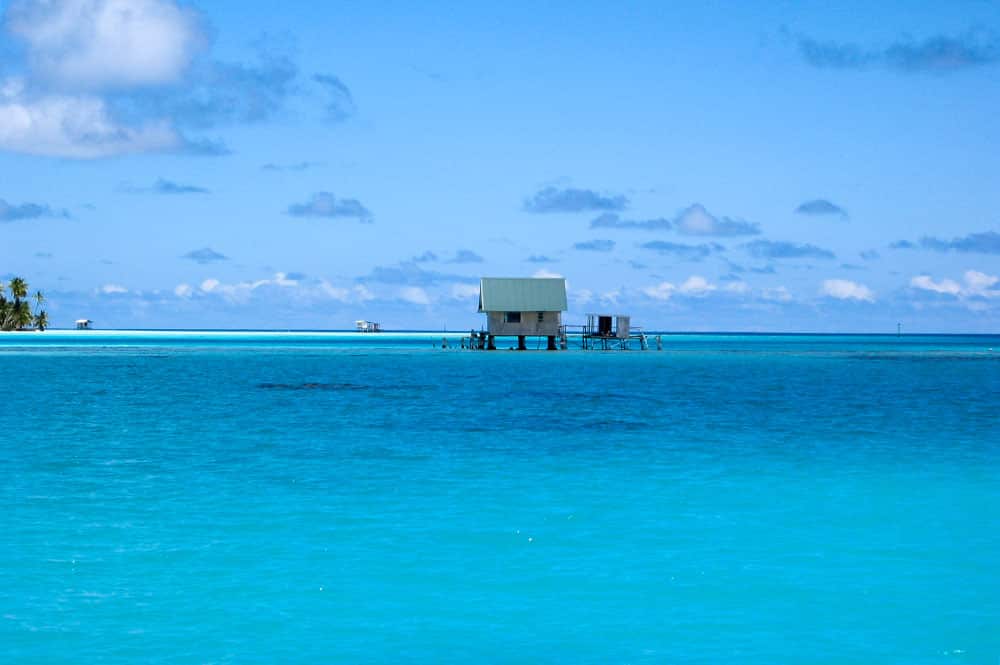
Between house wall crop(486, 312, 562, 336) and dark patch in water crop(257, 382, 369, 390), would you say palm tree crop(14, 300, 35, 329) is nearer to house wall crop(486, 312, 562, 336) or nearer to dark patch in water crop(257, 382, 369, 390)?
house wall crop(486, 312, 562, 336)

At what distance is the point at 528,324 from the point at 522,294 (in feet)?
8.63

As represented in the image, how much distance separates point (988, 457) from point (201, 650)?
69.8 ft

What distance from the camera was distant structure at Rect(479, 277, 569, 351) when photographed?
83.6m

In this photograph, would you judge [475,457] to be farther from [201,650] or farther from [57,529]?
[201,650]

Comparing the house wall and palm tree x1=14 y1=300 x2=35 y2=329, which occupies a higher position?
palm tree x1=14 y1=300 x2=35 y2=329

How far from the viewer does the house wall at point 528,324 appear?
Result: 84.6 meters

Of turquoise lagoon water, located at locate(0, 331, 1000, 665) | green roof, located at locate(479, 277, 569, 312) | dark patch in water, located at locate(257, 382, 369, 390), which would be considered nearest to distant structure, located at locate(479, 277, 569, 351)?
green roof, located at locate(479, 277, 569, 312)

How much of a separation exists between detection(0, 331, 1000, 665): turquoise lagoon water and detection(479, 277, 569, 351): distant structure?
1904 inches

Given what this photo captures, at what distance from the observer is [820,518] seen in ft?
59.2

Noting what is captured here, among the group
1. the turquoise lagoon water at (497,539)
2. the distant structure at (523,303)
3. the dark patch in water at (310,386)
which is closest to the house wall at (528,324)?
the distant structure at (523,303)

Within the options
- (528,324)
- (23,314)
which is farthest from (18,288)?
(528,324)

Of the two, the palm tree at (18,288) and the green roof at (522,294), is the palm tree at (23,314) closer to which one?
the palm tree at (18,288)

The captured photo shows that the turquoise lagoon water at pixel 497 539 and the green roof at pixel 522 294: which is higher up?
the green roof at pixel 522 294

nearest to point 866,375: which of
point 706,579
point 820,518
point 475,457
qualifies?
point 475,457
